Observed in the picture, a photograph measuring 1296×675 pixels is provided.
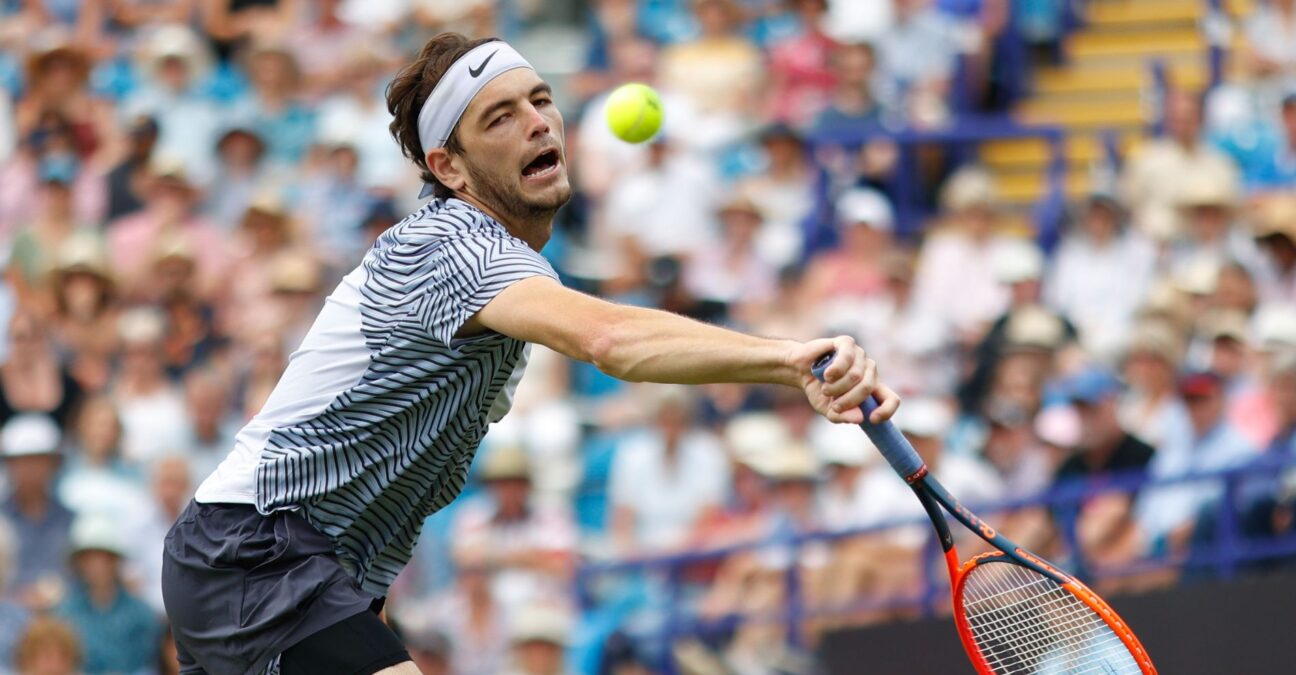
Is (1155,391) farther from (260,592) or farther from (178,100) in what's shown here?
(178,100)

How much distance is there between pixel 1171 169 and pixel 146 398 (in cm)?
501

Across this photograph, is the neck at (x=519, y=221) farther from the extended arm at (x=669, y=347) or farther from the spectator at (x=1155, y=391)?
the spectator at (x=1155, y=391)

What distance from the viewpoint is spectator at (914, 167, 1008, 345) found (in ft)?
32.3

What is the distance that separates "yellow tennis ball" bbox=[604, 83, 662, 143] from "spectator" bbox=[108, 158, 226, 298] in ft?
15.9

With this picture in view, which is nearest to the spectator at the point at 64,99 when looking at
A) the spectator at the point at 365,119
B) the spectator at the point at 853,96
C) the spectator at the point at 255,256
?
the spectator at the point at 365,119

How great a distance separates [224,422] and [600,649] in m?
2.24

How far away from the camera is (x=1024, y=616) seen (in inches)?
206

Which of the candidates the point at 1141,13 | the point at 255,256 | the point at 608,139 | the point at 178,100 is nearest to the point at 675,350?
the point at 255,256

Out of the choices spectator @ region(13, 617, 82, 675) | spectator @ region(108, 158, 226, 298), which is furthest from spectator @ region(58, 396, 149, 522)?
spectator @ region(108, 158, 226, 298)

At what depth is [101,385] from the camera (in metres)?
9.83

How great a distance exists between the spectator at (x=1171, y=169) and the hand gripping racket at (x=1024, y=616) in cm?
452

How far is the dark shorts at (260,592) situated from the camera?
4.42m

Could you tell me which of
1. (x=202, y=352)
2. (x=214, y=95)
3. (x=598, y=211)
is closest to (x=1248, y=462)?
(x=598, y=211)

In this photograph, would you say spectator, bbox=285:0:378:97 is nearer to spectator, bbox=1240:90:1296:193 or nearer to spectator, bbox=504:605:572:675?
spectator, bbox=504:605:572:675
